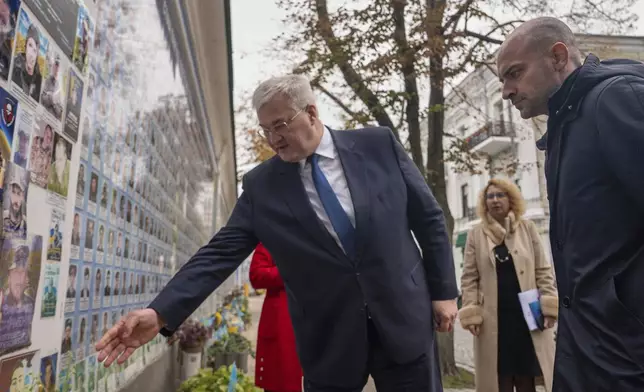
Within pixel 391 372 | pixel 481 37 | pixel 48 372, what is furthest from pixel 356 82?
pixel 48 372

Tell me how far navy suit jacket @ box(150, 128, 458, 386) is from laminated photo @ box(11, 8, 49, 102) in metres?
0.80

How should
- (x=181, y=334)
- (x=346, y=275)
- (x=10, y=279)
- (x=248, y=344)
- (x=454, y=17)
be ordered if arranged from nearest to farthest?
1. (x=10, y=279)
2. (x=346, y=275)
3. (x=181, y=334)
4. (x=248, y=344)
5. (x=454, y=17)

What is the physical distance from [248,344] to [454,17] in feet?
17.5

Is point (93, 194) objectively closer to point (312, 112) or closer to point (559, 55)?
point (312, 112)

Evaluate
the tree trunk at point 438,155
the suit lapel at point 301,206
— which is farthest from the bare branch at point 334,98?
the suit lapel at point 301,206

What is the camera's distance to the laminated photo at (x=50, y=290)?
1659mm

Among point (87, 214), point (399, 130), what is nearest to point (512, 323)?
point (87, 214)

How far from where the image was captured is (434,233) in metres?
2.20

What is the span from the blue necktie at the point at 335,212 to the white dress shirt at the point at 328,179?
0.02 metres

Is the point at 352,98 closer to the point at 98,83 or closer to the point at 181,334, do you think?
the point at 181,334

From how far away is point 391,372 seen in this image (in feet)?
6.62

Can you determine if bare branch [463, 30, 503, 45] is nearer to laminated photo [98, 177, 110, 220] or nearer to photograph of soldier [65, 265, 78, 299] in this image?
laminated photo [98, 177, 110, 220]

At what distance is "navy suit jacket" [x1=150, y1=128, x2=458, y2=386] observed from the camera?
1.97 metres

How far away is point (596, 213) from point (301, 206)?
105 cm
